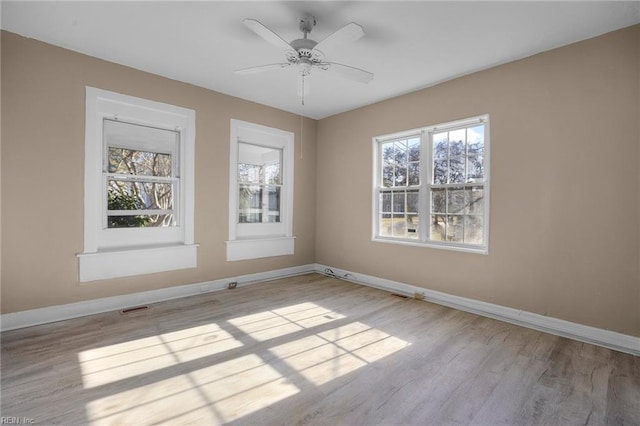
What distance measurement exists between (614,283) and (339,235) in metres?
3.39

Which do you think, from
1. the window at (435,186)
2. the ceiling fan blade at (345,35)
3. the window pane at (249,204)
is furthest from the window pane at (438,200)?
the window pane at (249,204)

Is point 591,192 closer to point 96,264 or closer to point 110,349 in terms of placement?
point 110,349

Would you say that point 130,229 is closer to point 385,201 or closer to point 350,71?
point 350,71

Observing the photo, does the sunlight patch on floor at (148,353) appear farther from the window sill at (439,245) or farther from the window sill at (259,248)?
the window sill at (439,245)

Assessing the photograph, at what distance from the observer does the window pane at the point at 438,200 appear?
396 centimetres

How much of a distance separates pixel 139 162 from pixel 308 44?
99.3 inches

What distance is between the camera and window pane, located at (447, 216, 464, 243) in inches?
149

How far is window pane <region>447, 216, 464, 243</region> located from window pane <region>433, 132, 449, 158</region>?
821 millimetres

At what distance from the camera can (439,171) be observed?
13.2ft

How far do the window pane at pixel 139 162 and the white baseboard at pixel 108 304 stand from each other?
1455 mm

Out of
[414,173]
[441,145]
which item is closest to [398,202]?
[414,173]

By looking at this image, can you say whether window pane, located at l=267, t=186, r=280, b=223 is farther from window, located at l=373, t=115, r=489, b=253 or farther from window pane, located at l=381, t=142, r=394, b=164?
window pane, located at l=381, t=142, r=394, b=164

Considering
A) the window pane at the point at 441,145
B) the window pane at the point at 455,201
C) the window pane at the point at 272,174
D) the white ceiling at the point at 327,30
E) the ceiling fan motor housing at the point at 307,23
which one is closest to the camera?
the white ceiling at the point at 327,30

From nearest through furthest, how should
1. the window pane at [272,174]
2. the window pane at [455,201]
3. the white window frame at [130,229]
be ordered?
the white window frame at [130,229], the window pane at [455,201], the window pane at [272,174]
